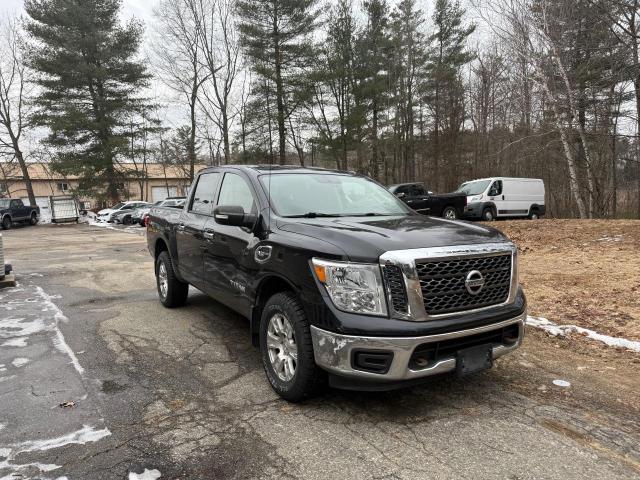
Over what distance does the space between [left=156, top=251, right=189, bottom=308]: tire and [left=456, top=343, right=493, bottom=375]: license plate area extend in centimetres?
418

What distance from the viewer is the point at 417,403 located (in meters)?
3.44

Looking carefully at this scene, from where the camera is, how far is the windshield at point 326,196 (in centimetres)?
409

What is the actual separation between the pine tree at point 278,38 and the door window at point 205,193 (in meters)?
22.0

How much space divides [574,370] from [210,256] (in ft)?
11.8

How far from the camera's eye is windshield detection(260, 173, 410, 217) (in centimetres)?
409

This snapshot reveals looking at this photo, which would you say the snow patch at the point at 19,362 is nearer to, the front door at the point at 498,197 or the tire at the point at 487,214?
the tire at the point at 487,214

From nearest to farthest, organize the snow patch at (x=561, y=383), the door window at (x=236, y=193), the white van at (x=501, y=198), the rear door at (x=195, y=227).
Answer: the snow patch at (x=561, y=383)
the door window at (x=236, y=193)
the rear door at (x=195, y=227)
the white van at (x=501, y=198)

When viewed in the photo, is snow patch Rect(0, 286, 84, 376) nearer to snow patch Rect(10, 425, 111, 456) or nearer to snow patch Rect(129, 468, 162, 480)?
snow patch Rect(10, 425, 111, 456)

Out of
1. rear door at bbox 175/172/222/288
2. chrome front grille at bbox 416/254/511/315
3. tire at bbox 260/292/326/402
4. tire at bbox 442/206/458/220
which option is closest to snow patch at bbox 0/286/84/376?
rear door at bbox 175/172/222/288

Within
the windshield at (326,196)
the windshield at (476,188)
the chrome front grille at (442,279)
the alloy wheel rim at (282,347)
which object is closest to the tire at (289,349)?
the alloy wheel rim at (282,347)

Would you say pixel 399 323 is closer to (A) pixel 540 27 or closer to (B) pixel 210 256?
(B) pixel 210 256

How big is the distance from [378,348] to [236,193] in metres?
2.43

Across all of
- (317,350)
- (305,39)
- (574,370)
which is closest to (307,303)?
(317,350)

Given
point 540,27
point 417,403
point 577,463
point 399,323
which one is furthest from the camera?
point 540,27
